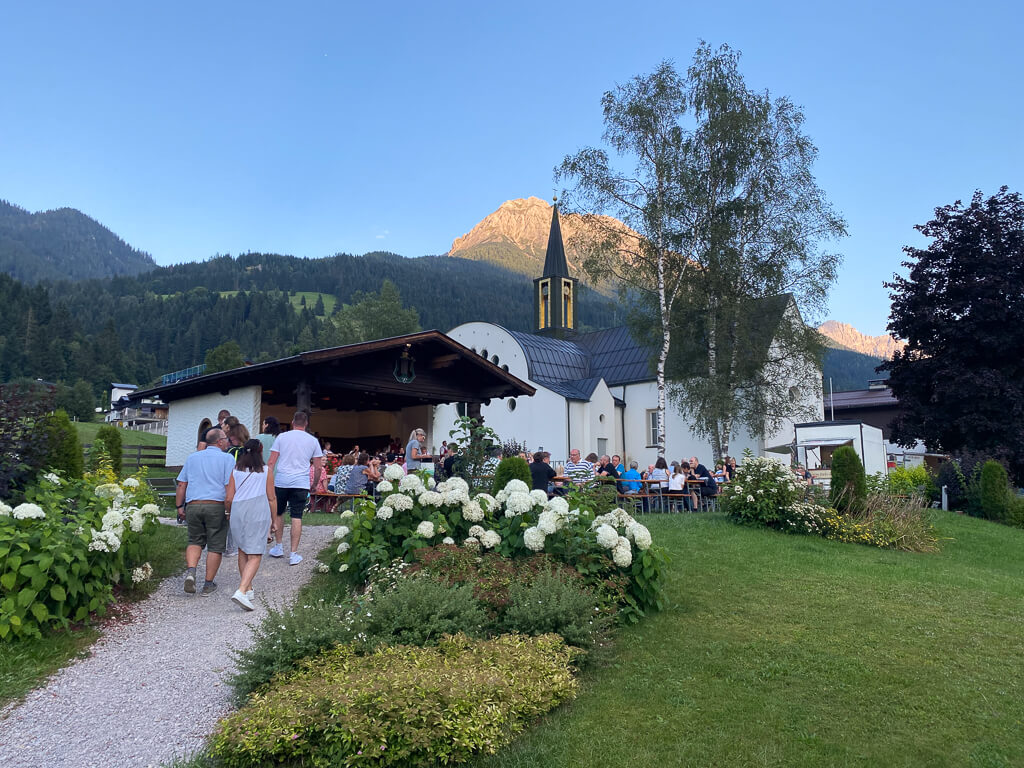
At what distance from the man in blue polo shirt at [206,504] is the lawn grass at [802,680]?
385 cm

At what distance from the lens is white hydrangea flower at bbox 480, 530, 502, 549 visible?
6.30 m

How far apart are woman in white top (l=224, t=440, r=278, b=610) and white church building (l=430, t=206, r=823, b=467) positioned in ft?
66.6

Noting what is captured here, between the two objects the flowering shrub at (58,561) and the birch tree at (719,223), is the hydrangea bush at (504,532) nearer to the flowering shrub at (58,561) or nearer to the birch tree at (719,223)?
the flowering shrub at (58,561)

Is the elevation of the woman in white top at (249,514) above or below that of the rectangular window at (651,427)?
below

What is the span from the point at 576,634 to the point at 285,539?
5.37m

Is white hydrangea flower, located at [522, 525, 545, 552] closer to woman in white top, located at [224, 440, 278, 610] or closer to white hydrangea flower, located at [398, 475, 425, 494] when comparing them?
white hydrangea flower, located at [398, 475, 425, 494]

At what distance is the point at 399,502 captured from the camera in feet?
21.8

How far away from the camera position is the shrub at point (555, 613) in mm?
5074

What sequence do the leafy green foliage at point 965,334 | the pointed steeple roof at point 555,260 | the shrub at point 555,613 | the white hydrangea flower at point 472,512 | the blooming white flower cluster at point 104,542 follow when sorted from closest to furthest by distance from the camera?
the shrub at point 555,613 < the blooming white flower cluster at point 104,542 < the white hydrangea flower at point 472,512 < the leafy green foliage at point 965,334 < the pointed steeple roof at point 555,260

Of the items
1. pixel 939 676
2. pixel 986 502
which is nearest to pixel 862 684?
pixel 939 676

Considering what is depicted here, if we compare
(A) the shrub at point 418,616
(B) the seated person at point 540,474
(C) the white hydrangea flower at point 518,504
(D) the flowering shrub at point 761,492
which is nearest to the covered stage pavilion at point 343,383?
(B) the seated person at point 540,474

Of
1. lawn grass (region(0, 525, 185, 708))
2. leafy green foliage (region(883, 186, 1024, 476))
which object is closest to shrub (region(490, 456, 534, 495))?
lawn grass (region(0, 525, 185, 708))

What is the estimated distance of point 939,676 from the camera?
475 cm

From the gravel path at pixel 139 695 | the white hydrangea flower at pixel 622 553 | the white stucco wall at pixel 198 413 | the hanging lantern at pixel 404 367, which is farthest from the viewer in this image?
the hanging lantern at pixel 404 367
